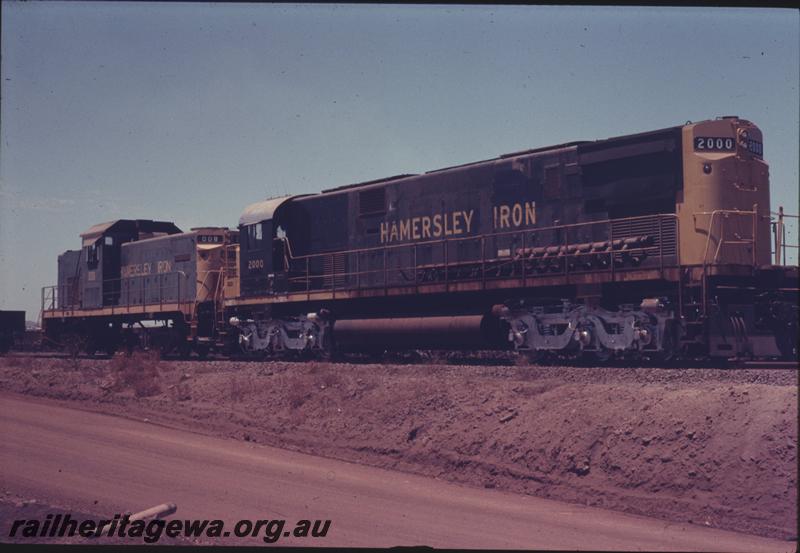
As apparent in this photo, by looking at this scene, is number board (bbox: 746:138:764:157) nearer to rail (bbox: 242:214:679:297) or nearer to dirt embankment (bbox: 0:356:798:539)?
rail (bbox: 242:214:679:297)

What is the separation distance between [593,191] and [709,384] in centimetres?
537

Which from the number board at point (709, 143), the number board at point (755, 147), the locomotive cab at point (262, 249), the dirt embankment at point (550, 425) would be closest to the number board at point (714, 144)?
the number board at point (709, 143)

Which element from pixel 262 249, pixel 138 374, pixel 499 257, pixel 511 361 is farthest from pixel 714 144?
pixel 138 374

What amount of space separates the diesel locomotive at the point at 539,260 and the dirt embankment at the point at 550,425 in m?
1.40

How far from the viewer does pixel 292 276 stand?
22.4 m

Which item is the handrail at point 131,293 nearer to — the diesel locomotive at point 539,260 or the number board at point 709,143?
the diesel locomotive at point 539,260

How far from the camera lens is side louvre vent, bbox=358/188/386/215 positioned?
67.3ft

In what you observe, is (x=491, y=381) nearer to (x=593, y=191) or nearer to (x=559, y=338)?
(x=559, y=338)

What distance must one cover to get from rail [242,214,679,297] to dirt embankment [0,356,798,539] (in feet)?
7.78

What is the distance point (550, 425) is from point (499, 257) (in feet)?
19.4

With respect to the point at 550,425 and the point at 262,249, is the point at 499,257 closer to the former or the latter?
the point at 550,425

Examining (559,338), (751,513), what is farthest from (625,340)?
(751,513)

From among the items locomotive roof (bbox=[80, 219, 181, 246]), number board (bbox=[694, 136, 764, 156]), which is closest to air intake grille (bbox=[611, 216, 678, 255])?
number board (bbox=[694, 136, 764, 156])

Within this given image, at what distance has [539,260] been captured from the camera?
1680 centimetres
